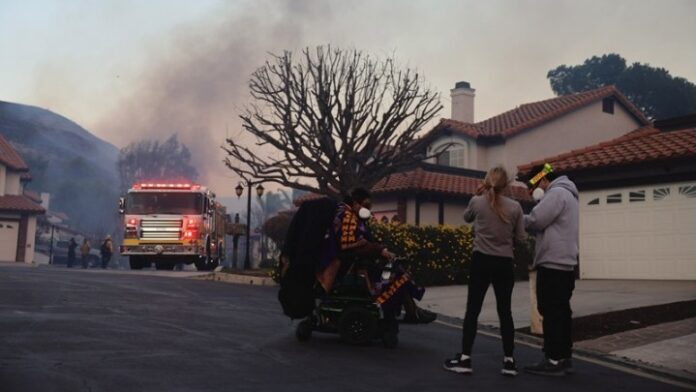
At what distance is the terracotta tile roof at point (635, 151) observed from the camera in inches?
684

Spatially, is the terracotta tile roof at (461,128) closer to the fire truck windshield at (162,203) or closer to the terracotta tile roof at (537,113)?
the terracotta tile roof at (537,113)

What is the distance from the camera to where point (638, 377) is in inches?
278

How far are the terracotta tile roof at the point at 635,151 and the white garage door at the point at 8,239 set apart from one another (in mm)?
34742

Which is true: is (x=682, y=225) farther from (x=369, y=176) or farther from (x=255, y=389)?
(x=255, y=389)

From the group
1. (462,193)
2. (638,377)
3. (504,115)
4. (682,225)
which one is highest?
(504,115)

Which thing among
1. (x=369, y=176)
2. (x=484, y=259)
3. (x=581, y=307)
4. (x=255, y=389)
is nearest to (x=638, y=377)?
(x=484, y=259)

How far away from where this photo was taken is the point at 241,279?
815 inches

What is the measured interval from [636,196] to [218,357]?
45.3 ft

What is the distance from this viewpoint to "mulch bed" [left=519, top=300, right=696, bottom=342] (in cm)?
982

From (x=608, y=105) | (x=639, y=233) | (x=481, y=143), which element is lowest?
(x=639, y=233)

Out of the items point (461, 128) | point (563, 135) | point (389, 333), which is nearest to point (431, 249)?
point (389, 333)

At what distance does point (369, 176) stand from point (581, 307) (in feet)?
47.8

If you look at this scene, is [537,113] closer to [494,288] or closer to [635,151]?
[635,151]

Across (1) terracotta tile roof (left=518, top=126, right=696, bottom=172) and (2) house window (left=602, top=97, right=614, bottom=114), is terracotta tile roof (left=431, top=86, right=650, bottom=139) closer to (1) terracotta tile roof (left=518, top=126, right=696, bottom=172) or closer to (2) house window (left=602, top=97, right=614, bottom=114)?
(2) house window (left=602, top=97, right=614, bottom=114)
